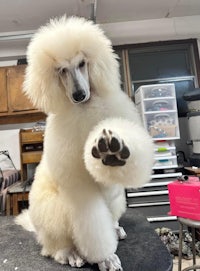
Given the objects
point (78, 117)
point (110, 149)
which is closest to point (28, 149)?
point (78, 117)

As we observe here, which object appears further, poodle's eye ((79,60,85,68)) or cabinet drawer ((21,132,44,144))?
cabinet drawer ((21,132,44,144))

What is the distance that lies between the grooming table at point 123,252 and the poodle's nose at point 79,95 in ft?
1.67

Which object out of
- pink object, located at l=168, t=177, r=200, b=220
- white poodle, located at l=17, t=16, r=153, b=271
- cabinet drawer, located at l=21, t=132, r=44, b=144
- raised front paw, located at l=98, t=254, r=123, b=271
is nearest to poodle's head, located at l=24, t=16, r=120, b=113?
white poodle, located at l=17, t=16, r=153, b=271

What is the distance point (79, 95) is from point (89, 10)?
70.7 inches

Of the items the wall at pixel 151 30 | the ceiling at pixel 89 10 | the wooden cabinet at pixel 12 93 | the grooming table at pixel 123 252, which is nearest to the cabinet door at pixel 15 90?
the wooden cabinet at pixel 12 93

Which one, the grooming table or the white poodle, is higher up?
the white poodle

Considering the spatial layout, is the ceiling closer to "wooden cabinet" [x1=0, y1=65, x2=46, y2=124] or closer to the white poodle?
"wooden cabinet" [x1=0, y1=65, x2=46, y2=124]

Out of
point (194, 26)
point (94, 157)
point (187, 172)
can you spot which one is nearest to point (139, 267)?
point (94, 157)

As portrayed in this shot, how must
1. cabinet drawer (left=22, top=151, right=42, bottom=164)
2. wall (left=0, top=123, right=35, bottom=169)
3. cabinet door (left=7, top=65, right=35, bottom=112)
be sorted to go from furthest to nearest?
wall (left=0, top=123, right=35, bottom=169) → cabinet door (left=7, top=65, right=35, bottom=112) → cabinet drawer (left=22, top=151, right=42, bottom=164)

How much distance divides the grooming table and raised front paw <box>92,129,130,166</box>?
40 cm

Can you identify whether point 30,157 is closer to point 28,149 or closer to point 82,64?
point 28,149

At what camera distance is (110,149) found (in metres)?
0.55

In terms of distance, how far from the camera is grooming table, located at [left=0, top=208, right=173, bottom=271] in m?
0.79

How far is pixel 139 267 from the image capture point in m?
0.78
